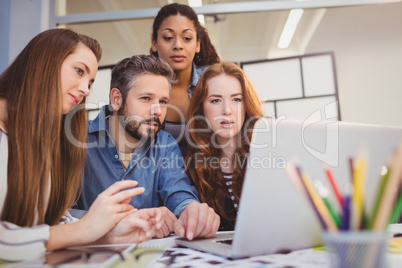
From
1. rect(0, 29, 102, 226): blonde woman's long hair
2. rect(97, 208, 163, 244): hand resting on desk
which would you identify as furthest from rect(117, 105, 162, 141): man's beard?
rect(97, 208, 163, 244): hand resting on desk

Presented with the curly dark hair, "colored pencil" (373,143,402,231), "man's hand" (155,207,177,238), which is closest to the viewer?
"colored pencil" (373,143,402,231)

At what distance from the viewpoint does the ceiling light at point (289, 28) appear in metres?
3.98

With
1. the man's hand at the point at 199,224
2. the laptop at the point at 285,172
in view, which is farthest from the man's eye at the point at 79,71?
the laptop at the point at 285,172

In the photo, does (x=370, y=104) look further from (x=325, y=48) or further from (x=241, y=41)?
(x=241, y=41)

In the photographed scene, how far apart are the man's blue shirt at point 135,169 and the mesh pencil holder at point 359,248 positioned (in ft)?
3.14

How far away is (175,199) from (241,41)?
406cm

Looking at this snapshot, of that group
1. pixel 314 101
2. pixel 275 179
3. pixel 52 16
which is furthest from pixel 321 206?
pixel 314 101

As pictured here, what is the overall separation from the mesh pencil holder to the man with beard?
0.92 metres

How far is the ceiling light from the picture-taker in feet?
13.1

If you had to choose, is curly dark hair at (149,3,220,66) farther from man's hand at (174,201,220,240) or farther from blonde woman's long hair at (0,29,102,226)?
man's hand at (174,201,220,240)

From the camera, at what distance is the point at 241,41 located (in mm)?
4887

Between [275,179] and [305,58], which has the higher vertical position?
[305,58]

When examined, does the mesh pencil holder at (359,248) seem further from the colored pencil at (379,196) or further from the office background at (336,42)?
the office background at (336,42)

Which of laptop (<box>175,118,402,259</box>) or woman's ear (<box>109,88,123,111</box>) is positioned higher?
woman's ear (<box>109,88,123,111</box>)
